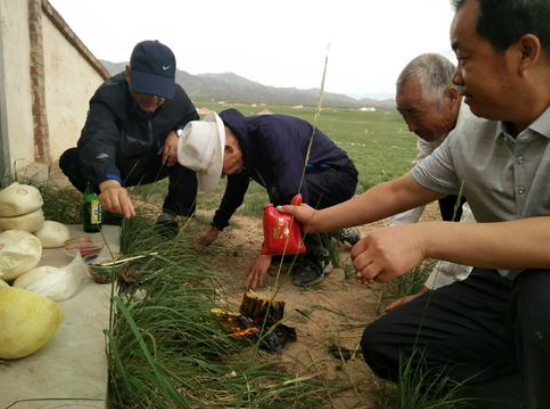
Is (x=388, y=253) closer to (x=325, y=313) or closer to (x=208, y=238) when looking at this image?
(x=325, y=313)

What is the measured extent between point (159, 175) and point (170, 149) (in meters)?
0.38

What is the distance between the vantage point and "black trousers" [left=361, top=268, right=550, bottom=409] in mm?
1645

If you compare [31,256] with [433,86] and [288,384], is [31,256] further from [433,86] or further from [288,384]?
[433,86]

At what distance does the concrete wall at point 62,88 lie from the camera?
22.3 ft

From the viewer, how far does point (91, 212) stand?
2621 millimetres

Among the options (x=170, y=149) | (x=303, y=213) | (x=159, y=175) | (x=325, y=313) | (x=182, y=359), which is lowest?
(x=325, y=313)

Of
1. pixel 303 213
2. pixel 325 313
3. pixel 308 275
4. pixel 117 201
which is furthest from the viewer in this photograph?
pixel 308 275

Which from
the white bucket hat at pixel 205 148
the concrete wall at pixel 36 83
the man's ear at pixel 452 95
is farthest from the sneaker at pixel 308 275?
the concrete wall at pixel 36 83

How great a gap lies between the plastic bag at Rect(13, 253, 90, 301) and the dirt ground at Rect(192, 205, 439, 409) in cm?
77

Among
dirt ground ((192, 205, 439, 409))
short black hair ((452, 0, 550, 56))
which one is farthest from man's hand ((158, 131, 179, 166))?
short black hair ((452, 0, 550, 56))

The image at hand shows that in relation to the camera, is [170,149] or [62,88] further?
[62,88]

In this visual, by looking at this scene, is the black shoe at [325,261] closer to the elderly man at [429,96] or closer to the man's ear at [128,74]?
the elderly man at [429,96]

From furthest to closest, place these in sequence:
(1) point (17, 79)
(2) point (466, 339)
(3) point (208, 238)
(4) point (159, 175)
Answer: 1. (1) point (17, 79)
2. (4) point (159, 175)
3. (3) point (208, 238)
4. (2) point (466, 339)

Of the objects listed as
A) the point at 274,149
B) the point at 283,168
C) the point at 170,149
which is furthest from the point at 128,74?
the point at 283,168
